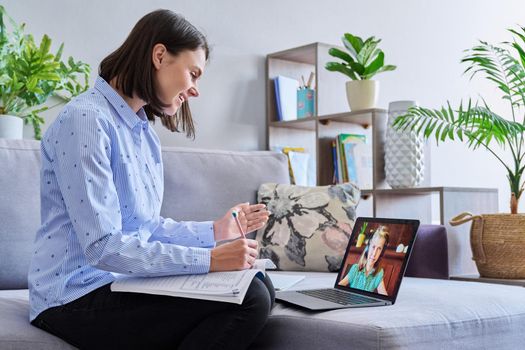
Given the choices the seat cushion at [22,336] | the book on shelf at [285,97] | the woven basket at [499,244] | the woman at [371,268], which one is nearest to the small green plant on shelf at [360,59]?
the book on shelf at [285,97]

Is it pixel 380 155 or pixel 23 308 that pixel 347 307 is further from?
pixel 380 155

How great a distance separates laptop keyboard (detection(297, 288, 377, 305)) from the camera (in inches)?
62.4

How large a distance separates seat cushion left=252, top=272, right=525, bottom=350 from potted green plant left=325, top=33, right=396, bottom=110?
139 centimetres

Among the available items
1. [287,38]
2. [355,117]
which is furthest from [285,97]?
[355,117]

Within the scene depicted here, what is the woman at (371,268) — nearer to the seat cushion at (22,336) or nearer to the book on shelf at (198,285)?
the book on shelf at (198,285)

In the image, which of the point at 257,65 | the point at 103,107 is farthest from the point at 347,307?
the point at 257,65

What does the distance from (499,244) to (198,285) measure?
5.17 ft

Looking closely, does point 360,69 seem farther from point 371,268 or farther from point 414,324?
point 414,324

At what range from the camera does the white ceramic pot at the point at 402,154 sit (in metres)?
2.86

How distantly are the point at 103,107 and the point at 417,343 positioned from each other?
2.61ft

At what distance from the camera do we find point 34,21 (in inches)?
108

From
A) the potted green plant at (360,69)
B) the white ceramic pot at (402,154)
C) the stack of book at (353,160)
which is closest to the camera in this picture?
the white ceramic pot at (402,154)

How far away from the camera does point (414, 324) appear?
1.43m

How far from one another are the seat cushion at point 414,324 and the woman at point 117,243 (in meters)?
0.09
